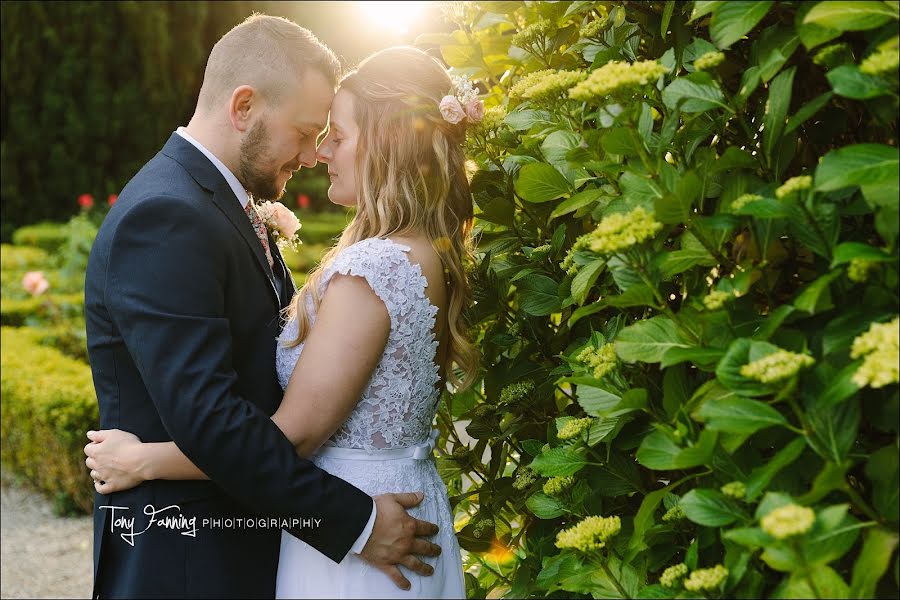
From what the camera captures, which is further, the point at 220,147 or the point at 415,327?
the point at 220,147

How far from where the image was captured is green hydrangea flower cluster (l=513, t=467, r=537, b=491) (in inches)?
73.5

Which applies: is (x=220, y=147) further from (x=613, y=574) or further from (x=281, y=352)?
(x=613, y=574)

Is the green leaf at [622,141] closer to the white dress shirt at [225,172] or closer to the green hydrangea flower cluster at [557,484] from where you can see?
the green hydrangea flower cluster at [557,484]

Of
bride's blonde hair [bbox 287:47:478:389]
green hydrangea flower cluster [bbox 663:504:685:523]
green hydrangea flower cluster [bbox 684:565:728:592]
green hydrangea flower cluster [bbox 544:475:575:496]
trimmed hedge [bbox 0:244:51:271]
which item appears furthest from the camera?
trimmed hedge [bbox 0:244:51:271]

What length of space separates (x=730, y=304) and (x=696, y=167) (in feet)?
0.87

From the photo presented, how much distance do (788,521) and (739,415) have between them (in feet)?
0.54

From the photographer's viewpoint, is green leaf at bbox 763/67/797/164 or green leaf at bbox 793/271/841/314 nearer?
green leaf at bbox 793/271/841/314

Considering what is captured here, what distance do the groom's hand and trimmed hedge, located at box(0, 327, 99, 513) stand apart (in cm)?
400

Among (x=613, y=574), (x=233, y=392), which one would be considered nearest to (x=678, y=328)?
(x=613, y=574)

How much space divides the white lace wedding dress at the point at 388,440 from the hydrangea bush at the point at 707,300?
163 mm

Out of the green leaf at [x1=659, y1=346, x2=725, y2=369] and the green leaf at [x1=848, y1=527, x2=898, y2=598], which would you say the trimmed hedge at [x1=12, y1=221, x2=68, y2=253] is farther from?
the green leaf at [x1=848, y1=527, x2=898, y2=598]

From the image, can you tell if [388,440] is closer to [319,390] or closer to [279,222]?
[319,390]

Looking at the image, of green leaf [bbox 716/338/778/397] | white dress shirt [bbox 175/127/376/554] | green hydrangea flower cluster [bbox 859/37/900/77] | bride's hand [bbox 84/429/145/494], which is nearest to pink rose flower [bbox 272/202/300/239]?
white dress shirt [bbox 175/127/376/554]

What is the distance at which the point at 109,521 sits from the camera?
1990 mm
